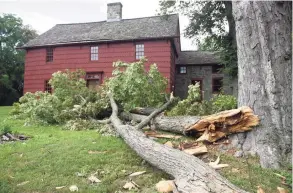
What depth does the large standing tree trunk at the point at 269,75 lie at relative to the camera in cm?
468

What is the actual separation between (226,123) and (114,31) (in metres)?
16.1

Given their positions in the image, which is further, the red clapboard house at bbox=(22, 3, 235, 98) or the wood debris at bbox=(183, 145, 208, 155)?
the red clapboard house at bbox=(22, 3, 235, 98)

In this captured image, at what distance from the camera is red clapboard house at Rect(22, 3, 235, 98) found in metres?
18.5

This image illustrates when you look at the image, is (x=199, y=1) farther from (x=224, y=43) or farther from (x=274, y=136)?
(x=274, y=136)

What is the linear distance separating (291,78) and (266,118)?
82cm

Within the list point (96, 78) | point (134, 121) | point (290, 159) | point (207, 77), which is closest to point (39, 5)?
point (134, 121)

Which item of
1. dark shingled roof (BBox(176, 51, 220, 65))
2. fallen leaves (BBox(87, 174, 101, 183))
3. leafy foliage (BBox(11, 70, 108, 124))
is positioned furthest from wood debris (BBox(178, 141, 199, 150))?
dark shingled roof (BBox(176, 51, 220, 65))

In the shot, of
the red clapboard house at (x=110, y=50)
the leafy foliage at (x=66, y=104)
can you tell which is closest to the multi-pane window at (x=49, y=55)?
the red clapboard house at (x=110, y=50)

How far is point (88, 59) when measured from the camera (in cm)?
1998

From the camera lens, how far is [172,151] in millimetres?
4500

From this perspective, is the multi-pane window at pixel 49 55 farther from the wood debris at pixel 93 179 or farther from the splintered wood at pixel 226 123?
the wood debris at pixel 93 179

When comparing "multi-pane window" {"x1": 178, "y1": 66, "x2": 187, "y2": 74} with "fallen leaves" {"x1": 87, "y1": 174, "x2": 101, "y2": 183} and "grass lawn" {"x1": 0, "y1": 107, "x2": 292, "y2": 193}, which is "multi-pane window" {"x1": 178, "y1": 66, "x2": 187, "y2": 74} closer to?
"grass lawn" {"x1": 0, "y1": 107, "x2": 292, "y2": 193}

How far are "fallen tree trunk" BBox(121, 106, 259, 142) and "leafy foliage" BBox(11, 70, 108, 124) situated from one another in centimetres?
404

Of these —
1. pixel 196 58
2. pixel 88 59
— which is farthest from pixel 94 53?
pixel 196 58
